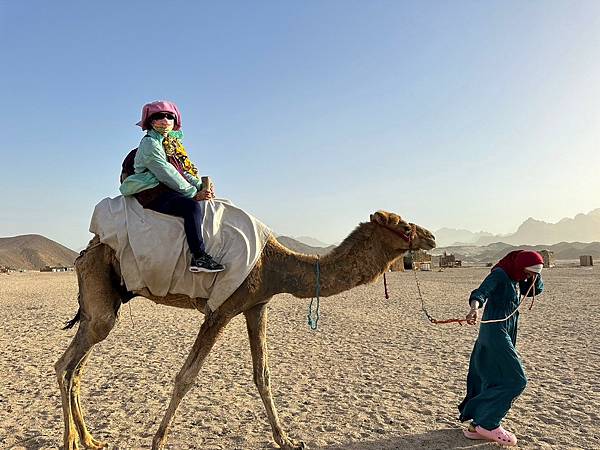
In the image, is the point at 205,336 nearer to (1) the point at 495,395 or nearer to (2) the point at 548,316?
(1) the point at 495,395

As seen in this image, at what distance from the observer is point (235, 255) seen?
5121 millimetres

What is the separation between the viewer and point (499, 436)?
563 cm

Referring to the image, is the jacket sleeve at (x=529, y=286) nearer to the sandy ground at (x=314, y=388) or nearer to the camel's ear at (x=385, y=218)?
the sandy ground at (x=314, y=388)

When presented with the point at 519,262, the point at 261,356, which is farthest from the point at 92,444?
the point at 519,262

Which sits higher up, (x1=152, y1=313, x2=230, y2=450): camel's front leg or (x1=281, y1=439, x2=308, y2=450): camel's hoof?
(x1=152, y1=313, x2=230, y2=450): camel's front leg

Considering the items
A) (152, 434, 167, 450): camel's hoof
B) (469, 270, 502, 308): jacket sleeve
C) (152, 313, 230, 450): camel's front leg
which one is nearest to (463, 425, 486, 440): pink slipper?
(469, 270, 502, 308): jacket sleeve

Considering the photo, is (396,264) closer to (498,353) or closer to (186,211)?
(498,353)

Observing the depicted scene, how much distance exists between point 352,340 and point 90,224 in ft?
Result: 31.1

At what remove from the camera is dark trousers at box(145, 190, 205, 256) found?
499cm

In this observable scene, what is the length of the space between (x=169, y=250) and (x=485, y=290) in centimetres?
364

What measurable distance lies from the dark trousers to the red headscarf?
3663 mm

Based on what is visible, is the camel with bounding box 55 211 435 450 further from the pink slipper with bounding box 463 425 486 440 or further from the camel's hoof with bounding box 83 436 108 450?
the pink slipper with bounding box 463 425 486 440

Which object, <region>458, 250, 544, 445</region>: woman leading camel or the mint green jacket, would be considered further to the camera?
<region>458, 250, 544, 445</region>: woman leading camel

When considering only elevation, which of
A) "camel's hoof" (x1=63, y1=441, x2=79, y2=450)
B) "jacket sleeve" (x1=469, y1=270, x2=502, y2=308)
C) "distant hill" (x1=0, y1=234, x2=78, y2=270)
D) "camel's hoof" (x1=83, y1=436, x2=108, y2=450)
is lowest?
"camel's hoof" (x1=83, y1=436, x2=108, y2=450)
